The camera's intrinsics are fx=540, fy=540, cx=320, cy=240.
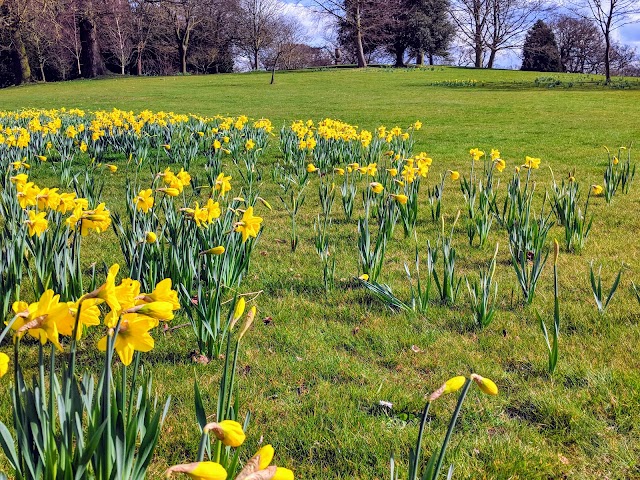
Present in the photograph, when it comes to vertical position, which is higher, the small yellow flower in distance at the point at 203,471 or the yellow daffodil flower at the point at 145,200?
the yellow daffodil flower at the point at 145,200

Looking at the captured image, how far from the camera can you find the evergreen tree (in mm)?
41844

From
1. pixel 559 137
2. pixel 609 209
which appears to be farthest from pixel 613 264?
pixel 559 137

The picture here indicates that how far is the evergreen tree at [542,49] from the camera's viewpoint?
41.8 m

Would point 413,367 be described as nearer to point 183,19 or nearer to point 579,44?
point 183,19

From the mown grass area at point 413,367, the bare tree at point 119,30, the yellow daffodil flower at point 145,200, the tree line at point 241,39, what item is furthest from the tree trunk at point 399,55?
the yellow daffodil flower at point 145,200

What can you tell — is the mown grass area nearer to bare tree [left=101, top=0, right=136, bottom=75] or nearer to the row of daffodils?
the row of daffodils

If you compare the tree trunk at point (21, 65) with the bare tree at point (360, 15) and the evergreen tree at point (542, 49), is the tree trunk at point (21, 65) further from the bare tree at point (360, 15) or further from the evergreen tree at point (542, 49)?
the evergreen tree at point (542, 49)

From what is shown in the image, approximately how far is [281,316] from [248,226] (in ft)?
3.13

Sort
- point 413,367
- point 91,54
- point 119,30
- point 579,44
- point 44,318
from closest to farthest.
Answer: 1. point 44,318
2. point 413,367
3. point 91,54
4. point 119,30
5. point 579,44

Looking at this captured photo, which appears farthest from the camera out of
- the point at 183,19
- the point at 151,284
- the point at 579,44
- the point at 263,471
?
the point at 579,44

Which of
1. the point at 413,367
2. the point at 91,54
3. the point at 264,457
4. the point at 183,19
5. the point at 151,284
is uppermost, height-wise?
the point at 183,19

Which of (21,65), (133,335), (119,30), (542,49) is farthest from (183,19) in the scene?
(133,335)

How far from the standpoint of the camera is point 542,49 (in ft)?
137

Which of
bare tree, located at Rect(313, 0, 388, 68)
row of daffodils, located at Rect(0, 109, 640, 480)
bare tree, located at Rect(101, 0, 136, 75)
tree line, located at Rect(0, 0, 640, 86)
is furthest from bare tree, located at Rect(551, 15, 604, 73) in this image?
row of daffodils, located at Rect(0, 109, 640, 480)
